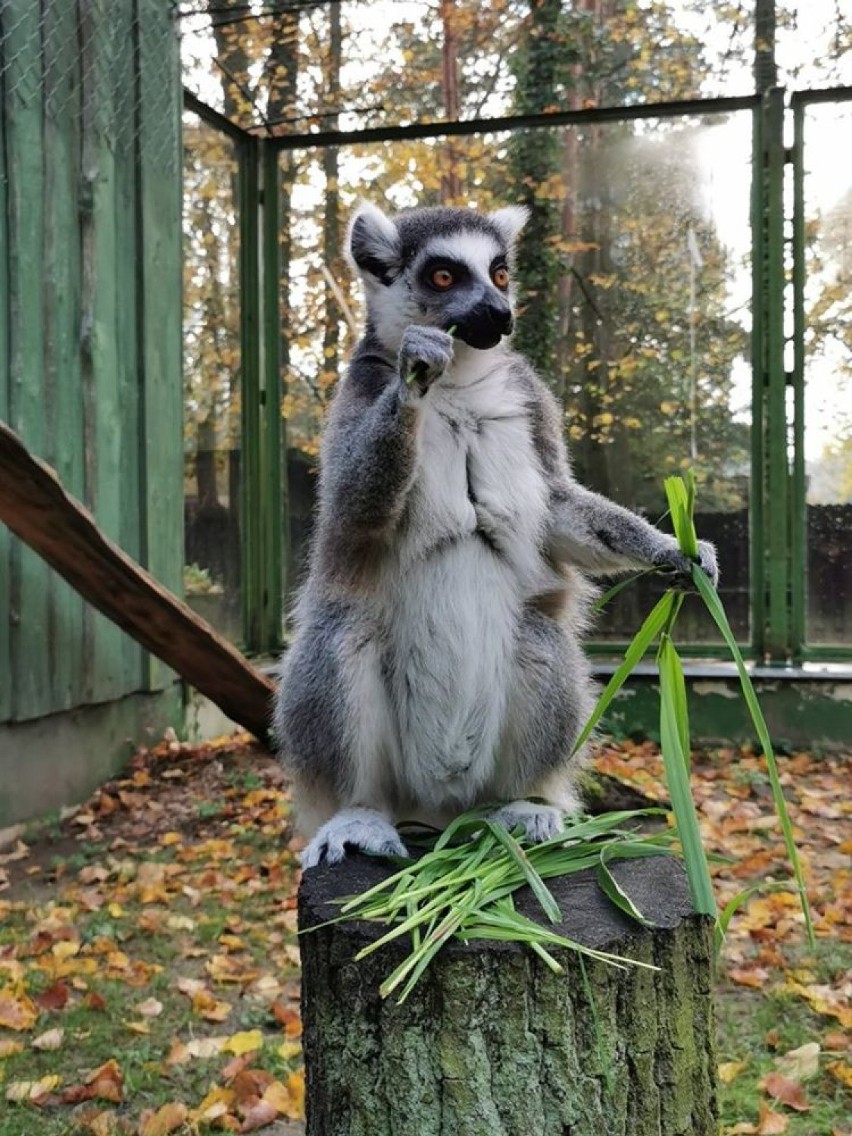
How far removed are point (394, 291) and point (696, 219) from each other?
16.6 feet

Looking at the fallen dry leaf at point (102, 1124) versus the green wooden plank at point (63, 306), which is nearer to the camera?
the fallen dry leaf at point (102, 1124)

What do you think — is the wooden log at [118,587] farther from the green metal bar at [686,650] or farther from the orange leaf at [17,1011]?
the green metal bar at [686,650]

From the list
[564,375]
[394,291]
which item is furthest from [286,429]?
[394,291]

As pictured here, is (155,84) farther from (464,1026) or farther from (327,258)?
(464,1026)

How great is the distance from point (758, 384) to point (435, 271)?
4957 mm

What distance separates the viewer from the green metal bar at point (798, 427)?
7148 mm

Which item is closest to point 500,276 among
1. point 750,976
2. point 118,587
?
point 750,976

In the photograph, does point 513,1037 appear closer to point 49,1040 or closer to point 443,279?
point 443,279

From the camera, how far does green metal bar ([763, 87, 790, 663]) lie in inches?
281

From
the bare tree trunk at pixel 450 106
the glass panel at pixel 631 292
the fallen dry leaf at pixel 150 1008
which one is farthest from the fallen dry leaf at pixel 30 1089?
the bare tree trunk at pixel 450 106

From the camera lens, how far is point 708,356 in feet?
24.0

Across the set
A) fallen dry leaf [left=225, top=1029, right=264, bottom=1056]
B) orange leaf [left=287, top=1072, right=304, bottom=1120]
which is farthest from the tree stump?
fallen dry leaf [left=225, top=1029, right=264, bottom=1056]

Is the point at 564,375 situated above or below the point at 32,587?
above

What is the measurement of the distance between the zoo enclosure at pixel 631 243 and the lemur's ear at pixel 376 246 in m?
4.34
